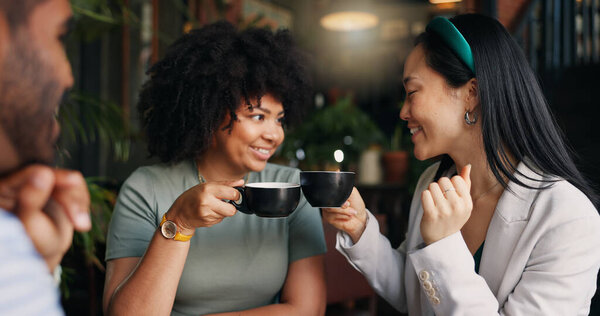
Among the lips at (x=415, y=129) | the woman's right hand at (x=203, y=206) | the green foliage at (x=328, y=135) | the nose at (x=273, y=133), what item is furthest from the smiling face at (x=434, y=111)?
the green foliage at (x=328, y=135)

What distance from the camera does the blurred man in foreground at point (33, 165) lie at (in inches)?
10.9

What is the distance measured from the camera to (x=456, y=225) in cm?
89

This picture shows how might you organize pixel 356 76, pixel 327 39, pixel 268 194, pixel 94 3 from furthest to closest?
pixel 327 39 < pixel 356 76 < pixel 94 3 < pixel 268 194

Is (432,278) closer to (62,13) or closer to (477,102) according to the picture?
(477,102)

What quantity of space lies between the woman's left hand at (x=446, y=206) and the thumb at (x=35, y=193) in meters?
0.70

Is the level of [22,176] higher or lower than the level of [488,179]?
higher

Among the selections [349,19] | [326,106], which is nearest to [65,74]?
[326,106]

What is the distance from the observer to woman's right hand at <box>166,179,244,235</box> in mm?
859

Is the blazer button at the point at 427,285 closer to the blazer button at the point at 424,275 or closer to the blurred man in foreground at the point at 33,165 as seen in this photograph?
the blazer button at the point at 424,275

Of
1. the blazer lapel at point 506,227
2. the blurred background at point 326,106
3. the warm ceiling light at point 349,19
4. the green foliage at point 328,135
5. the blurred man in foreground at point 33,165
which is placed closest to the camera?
the blurred man in foreground at point 33,165

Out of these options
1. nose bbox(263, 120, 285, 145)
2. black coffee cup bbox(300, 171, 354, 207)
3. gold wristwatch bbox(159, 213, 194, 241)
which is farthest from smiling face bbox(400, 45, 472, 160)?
gold wristwatch bbox(159, 213, 194, 241)

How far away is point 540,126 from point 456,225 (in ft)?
1.12

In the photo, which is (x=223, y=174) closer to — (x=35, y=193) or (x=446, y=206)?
(x=446, y=206)

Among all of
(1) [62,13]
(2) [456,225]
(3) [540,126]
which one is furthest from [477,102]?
(1) [62,13]
